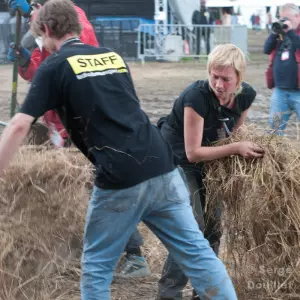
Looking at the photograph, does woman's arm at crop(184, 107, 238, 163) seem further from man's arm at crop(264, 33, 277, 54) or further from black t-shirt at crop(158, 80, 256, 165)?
man's arm at crop(264, 33, 277, 54)

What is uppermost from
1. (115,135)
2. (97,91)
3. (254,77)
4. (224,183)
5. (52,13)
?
(52,13)

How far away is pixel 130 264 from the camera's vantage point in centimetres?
453

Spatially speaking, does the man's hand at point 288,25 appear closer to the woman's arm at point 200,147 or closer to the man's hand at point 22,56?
the man's hand at point 22,56

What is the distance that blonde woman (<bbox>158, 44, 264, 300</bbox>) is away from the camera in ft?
11.9

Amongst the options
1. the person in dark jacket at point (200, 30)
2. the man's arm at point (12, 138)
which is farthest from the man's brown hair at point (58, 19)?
the person in dark jacket at point (200, 30)

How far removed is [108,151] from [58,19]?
620 millimetres

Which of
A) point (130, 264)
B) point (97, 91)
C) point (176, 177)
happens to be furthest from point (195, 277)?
point (130, 264)

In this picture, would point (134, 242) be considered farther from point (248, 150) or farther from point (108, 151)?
point (108, 151)

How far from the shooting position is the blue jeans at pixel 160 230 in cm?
318

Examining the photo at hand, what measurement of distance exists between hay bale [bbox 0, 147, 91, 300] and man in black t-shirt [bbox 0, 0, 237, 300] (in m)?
0.72

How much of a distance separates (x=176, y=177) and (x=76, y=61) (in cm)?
72

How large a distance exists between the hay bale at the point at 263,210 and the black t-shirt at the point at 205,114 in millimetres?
89

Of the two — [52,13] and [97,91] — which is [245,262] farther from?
[52,13]

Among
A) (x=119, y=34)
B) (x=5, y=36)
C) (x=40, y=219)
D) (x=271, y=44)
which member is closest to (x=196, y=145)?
(x=40, y=219)
